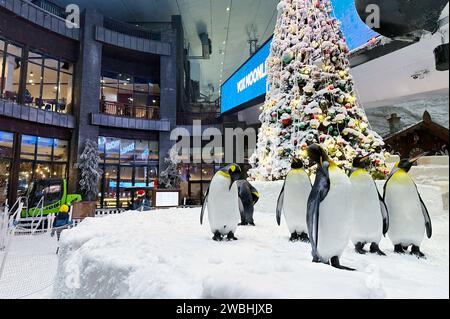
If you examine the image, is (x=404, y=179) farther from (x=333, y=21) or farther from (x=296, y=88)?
(x=333, y=21)

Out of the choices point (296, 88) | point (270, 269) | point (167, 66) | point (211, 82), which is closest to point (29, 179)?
point (167, 66)

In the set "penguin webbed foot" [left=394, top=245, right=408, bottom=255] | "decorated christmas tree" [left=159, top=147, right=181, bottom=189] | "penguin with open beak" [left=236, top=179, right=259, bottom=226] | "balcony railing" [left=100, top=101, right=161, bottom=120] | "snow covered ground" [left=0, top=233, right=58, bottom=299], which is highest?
"balcony railing" [left=100, top=101, right=161, bottom=120]

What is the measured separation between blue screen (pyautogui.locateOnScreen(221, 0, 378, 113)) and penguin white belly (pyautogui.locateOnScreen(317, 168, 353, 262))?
479 centimetres

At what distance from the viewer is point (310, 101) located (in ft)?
15.4

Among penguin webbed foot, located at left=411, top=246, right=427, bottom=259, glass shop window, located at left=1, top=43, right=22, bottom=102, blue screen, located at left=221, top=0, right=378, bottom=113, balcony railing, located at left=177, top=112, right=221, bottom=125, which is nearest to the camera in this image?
penguin webbed foot, located at left=411, top=246, right=427, bottom=259

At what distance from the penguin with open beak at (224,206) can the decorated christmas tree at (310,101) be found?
2151 millimetres

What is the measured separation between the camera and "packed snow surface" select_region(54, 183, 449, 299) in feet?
3.13

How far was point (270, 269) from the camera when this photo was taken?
4.31 feet

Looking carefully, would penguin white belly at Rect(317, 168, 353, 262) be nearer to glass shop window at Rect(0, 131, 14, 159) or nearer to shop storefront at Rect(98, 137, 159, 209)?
glass shop window at Rect(0, 131, 14, 159)

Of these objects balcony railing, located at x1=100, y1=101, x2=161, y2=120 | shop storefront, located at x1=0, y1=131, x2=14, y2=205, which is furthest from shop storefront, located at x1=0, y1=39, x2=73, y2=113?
balcony railing, located at x1=100, y1=101, x2=161, y2=120

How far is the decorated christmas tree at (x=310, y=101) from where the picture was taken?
440 cm

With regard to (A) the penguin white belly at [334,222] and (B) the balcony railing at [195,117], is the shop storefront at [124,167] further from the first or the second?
(A) the penguin white belly at [334,222]

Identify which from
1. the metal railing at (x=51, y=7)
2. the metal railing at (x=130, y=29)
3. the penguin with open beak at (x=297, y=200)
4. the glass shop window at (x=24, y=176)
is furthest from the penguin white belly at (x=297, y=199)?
the metal railing at (x=130, y=29)
